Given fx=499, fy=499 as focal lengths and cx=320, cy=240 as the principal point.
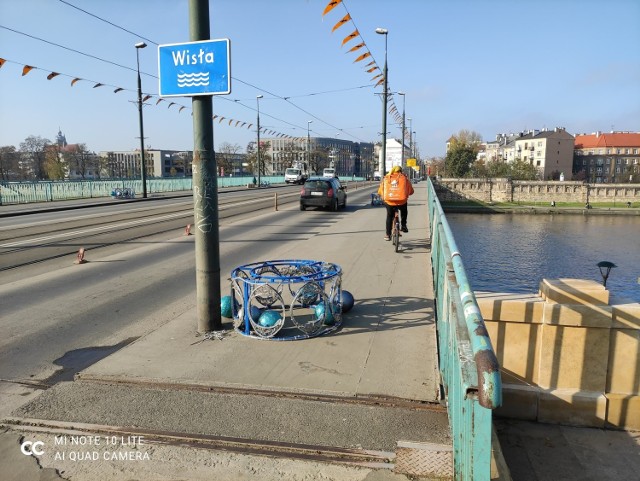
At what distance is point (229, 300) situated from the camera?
20.6 feet

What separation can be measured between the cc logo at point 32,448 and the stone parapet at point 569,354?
4229mm

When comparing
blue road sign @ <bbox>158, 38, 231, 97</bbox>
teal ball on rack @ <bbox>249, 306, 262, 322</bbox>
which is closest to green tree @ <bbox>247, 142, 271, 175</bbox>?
blue road sign @ <bbox>158, 38, 231, 97</bbox>

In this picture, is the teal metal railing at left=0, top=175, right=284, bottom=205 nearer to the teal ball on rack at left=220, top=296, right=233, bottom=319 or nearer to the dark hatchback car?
the dark hatchback car

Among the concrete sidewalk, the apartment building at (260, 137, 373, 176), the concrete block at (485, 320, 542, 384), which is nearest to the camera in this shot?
the concrete sidewalk

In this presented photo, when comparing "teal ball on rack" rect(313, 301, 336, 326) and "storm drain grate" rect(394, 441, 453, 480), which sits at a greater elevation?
"teal ball on rack" rect(313, 301, 336, 326)

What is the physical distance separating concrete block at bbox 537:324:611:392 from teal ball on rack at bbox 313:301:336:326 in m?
2.32

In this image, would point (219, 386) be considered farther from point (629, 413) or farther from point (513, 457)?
point (629, 413)

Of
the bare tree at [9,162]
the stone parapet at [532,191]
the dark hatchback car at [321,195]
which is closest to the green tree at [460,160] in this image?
the stone parapet at [532,191]

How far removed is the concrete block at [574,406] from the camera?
5.36 metres

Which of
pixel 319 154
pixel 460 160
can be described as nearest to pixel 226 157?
pixel 319 154

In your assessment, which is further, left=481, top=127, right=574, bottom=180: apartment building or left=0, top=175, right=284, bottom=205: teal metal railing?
left=481, top=127, right=574, bottom=180: apartment building

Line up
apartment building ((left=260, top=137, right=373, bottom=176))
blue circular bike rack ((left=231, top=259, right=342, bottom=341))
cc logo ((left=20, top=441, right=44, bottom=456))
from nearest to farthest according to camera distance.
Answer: cc logo ((left=20, top=441, right=44, bottom=456)) → blue circular bike rack ((left=231, top=259, right=342, bottom=341)) → apartment building ((left=260, top=137, right=373, bottom=176))

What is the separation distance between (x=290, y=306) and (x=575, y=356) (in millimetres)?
3140

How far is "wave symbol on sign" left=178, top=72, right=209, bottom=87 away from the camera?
527cm
